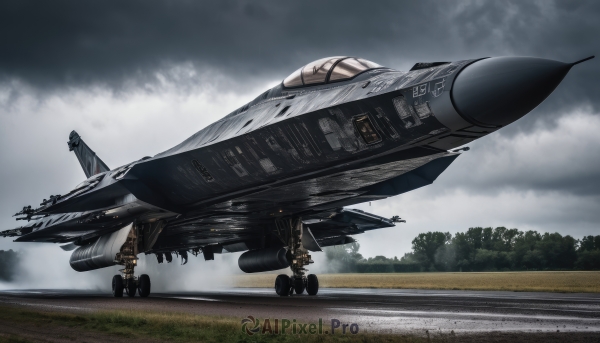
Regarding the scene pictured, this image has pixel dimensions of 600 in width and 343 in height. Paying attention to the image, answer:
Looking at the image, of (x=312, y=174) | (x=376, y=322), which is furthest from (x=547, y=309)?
(x=312, y=174)

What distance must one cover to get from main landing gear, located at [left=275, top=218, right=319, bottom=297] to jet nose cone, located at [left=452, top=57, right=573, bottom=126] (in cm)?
1035

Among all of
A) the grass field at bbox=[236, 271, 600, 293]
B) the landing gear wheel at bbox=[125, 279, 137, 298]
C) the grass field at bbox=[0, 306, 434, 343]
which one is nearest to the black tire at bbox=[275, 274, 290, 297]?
the landing gear wheel at bbox=[125, 279, 137, 298]

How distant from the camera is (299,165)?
42.0ft

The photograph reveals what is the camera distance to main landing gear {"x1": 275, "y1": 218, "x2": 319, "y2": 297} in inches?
733

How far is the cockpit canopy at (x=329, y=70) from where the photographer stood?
41.0ft

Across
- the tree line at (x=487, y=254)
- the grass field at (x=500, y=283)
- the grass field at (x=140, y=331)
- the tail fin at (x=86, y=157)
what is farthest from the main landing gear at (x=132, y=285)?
the tree line at (x=487, y=254)

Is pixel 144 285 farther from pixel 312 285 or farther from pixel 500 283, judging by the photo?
pixel 500 283

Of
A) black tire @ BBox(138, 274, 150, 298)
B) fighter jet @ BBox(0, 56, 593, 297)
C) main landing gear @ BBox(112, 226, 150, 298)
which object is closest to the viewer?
fighter jet @ BBox(0, 56, 593, 297)

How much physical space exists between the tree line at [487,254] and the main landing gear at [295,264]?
148 ft

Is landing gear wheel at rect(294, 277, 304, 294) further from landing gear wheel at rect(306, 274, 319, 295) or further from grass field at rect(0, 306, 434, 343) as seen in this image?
grass field at rect(0, 306, 434, 343)

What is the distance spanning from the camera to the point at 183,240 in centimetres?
2408

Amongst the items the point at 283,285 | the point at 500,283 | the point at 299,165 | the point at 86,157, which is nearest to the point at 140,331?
the point at 299,165

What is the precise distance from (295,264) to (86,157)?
13.5 metres

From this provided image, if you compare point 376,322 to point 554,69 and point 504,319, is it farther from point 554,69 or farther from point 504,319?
point 554,69
